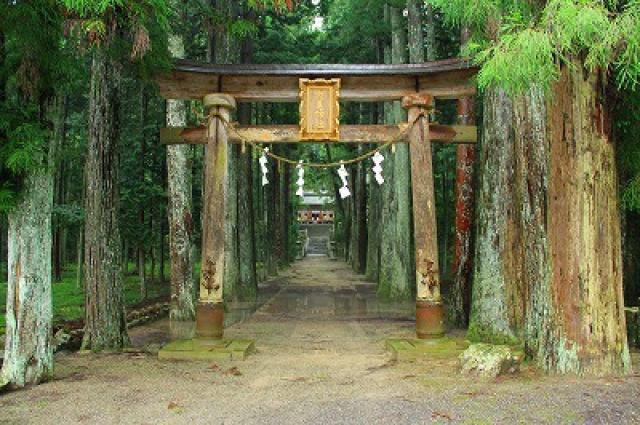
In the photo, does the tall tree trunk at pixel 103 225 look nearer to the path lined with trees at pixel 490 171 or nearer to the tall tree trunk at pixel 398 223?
the path lined with trees at pixel 490 171

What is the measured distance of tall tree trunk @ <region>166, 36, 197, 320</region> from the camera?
475 inches

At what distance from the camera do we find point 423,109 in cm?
970

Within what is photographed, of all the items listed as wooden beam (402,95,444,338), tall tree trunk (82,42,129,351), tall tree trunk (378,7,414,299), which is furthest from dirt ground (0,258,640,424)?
tall tree trunk (378,7,414,299)

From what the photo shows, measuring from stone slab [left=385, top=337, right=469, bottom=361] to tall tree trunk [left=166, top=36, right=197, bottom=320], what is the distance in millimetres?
5148

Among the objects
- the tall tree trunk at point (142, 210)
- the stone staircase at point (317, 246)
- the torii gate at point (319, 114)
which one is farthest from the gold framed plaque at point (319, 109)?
the stone staircase at point (317, 246)

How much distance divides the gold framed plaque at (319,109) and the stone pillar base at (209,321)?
125 inches

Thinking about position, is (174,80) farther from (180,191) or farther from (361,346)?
(361,346)

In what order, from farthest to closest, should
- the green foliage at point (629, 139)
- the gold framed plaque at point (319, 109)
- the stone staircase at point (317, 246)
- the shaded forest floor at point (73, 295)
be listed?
the stone staircase at point (317, 246), the shaded forest floor at point (73, 295), the gold framed plaque at point (319, 109), the green foliage at point (629, 139)

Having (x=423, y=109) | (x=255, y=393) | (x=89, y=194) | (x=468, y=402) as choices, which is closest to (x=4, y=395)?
(x=255, y=393)

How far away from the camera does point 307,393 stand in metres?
6.21

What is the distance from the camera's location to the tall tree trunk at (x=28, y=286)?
624 centimetres

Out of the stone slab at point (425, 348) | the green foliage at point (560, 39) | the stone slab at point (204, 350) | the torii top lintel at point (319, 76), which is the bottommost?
the stone slab at point (425, 348)

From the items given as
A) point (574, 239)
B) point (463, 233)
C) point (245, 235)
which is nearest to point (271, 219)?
point (245, 235)

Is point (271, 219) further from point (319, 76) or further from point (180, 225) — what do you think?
point (319, 76)
